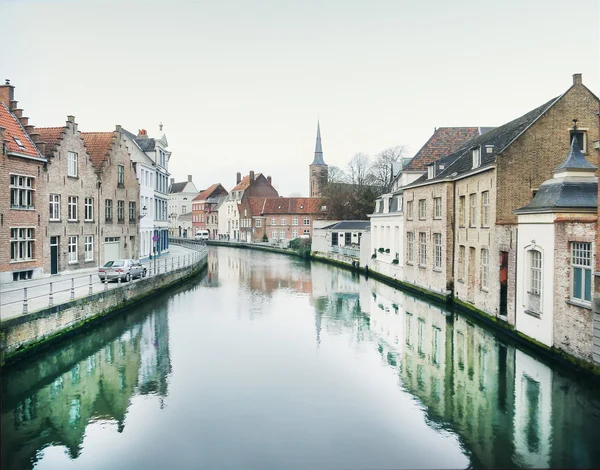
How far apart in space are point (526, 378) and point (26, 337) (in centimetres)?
1162

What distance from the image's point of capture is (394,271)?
29.3m

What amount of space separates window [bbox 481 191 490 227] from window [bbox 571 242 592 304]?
593 cm

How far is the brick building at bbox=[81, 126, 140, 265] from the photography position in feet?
88.3

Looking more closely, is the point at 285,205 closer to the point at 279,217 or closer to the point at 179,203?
the point at 279,217

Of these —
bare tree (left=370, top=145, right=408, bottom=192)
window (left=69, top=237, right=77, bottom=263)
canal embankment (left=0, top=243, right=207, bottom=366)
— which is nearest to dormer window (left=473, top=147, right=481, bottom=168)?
canal embankment (left=0, top=243, right=207, bottom=366)

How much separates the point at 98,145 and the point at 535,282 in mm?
22969

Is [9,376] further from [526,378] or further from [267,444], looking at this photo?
[526,378]

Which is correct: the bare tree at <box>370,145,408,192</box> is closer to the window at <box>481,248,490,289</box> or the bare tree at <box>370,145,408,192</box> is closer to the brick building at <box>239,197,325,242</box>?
the brick building at <box>239,197,325,242</box>

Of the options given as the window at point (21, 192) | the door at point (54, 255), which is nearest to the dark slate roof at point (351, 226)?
the door at point (54, 255)

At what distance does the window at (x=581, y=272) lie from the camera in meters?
11.5

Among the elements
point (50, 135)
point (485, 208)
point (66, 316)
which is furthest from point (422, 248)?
point (50, 135)

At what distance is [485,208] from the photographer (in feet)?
60.3

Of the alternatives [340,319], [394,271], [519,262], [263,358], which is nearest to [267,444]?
[263,358]

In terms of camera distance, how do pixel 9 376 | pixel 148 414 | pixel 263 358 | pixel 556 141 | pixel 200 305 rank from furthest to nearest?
1. pixel 200 305
2. pixel 556 141
3. pixel 263 358
4. pixel 9 376
5. pixel 148 414
